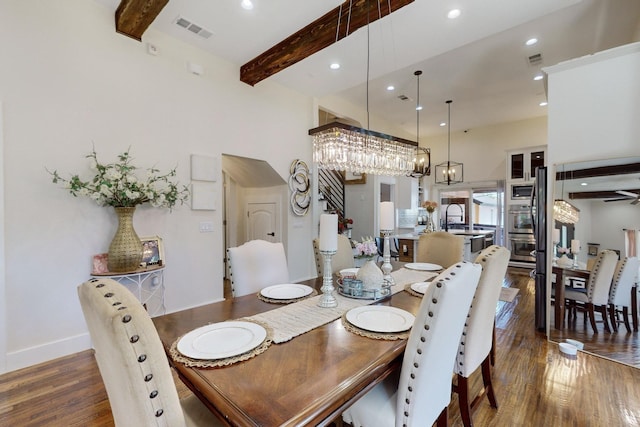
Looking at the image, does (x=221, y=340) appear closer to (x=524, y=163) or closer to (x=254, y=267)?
(x=254, y=267)

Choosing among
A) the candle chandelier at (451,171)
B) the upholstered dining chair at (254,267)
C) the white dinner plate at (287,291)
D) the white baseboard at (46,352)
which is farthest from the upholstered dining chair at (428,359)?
the candle chandelier at (451,171)

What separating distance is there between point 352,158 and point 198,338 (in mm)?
2196

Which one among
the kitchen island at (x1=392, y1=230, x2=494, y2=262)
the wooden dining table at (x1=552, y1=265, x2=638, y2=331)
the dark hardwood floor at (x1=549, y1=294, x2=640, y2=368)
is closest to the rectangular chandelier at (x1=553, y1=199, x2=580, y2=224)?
the wooden dining table at (x1=552, y1=265, x2=638, y2=331)

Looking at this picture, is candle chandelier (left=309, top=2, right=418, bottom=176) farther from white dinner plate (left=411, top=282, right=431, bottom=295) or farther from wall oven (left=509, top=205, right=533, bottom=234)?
wall oven (left=509, top=205, right=533, bottom=234)

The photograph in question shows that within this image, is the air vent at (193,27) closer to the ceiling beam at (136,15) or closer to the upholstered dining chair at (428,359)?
the ceiling beam at (136,15)

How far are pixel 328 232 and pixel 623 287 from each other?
2.88 meters

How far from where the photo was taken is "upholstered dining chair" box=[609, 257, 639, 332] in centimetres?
250

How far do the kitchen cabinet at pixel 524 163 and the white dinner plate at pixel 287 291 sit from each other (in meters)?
6.43

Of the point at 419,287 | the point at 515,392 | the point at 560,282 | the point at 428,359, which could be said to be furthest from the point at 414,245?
the point at 428,359

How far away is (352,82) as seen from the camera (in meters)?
4.21

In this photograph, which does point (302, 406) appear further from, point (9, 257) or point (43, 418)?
point (9, 257)

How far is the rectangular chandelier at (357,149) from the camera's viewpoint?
2869mm

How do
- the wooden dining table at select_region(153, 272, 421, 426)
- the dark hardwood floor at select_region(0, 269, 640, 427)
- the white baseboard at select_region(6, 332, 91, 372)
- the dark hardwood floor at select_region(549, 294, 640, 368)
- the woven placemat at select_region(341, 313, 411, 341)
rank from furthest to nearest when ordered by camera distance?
the dark hardwood floor at select_region(549, 294, 640, 368), the white baseboard at select_region(6, 332, 91, 372), the dark hardwood floor at select_region(0, 269, 640, 427), the woven placemat at select_region(341, 313, 411, 341), the wooden dining table at select_region(153, 272, 421, 426)

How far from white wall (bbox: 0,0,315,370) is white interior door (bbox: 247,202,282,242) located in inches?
48.8
